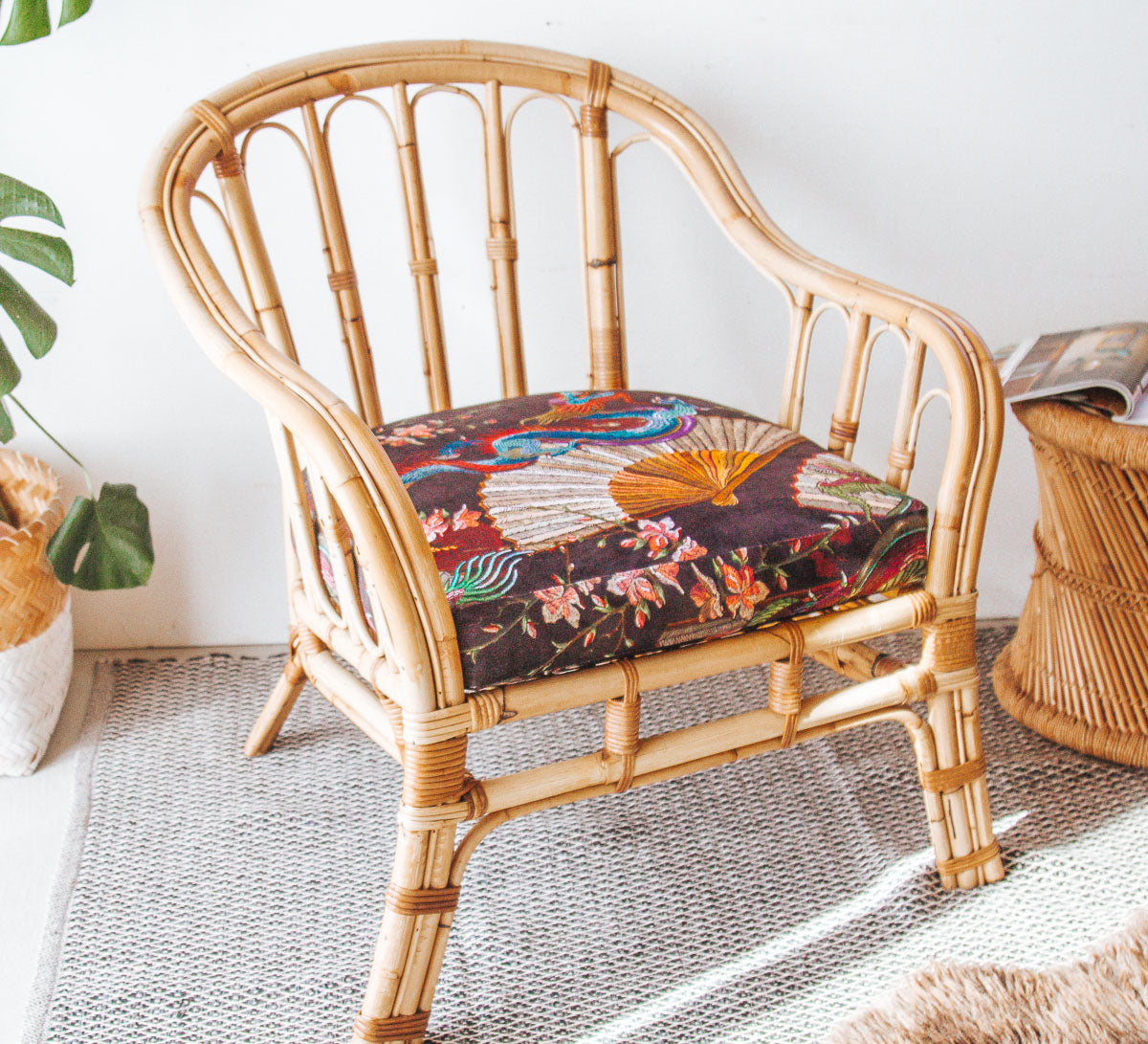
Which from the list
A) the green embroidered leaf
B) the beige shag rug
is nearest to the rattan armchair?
the beige shag rug

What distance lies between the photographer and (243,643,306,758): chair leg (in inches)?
51.6

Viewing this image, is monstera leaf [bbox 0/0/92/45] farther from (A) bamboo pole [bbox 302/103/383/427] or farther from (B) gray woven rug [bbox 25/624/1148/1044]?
(B) gray woven rug [bbox 25/624/1148/1044]

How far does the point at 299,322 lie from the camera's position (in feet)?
4.84

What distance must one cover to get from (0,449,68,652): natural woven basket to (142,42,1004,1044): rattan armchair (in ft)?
1.12

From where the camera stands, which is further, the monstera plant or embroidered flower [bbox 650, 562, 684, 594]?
the monstera plant

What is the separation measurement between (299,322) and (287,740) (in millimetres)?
544

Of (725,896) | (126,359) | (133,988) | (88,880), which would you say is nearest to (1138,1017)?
(725,896)

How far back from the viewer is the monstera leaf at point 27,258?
1177 mm

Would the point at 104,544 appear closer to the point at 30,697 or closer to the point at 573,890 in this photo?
the point at 30,697

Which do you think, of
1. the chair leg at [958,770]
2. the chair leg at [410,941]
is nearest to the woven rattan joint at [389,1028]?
the chair leg at [410,941]

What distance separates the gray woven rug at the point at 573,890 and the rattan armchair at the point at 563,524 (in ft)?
0.33

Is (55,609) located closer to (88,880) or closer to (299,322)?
(88,880)

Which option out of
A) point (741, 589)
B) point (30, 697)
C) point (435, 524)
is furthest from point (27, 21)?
point (741, 589)

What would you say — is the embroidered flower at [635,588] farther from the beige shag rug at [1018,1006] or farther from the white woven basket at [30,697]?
the white woven basket at [30,697]
